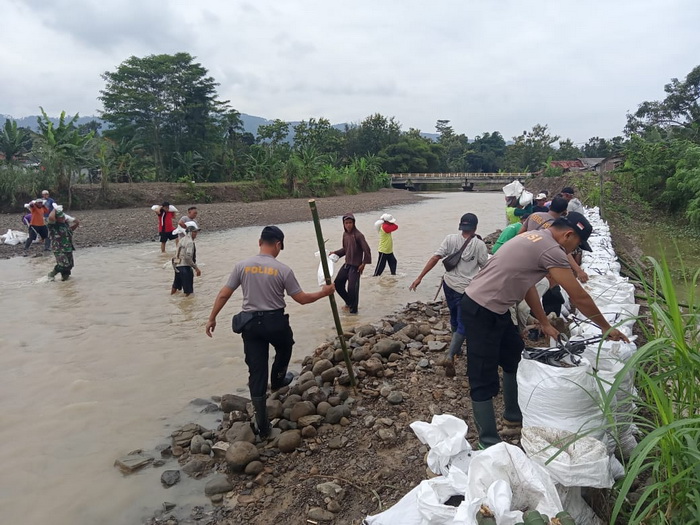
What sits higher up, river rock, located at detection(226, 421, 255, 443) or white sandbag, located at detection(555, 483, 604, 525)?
white sandbag, located at detection(555, 483, 604, 525)

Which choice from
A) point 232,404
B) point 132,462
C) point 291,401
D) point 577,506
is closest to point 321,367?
point 291,401

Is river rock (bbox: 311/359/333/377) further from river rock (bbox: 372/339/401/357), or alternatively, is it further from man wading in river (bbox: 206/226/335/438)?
man wading in river (bbox: 206/226/335/438)

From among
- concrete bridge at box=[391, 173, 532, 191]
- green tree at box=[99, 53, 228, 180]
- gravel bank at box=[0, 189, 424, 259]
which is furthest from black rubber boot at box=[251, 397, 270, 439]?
concrete bridge at box=[391, 173, 532, 191]

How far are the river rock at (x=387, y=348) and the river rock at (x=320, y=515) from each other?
2429 millimetres

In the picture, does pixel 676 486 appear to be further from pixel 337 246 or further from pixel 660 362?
pixel 337 246

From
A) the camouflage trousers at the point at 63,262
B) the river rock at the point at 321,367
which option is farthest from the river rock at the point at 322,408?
the camouflage trousers at the point at 63,262

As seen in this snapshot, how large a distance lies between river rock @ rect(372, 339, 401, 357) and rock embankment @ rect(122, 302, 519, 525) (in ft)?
0.04

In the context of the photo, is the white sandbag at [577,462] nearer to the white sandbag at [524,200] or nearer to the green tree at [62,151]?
the white sandbag at [524,200]

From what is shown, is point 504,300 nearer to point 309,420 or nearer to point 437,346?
point 309,420

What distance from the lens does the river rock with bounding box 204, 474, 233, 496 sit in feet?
11.2

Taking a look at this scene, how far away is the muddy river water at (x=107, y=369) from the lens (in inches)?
141

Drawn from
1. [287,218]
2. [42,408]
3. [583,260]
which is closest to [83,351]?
[42,408]

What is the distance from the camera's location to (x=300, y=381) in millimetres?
4762

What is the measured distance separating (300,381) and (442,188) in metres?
57.7
